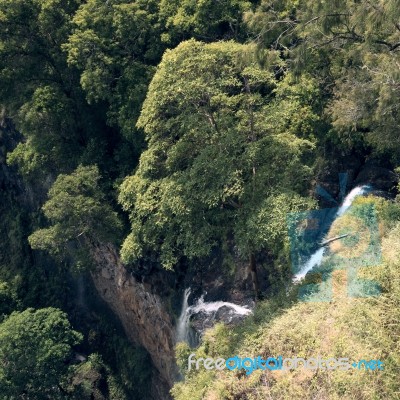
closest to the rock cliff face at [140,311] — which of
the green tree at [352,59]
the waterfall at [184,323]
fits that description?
the waterfall at [184,323]

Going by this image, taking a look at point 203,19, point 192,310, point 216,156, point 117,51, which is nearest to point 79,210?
point 192,310

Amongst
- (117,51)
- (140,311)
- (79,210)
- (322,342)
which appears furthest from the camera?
(140,311)

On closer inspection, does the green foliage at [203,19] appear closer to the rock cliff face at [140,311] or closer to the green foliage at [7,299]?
the rock cliff face at [140,311]

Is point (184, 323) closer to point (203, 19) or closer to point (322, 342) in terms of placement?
point (322, 342)

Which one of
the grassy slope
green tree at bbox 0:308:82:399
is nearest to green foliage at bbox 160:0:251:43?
the grassy slope

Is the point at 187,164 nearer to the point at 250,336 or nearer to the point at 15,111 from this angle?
the point at 250,336

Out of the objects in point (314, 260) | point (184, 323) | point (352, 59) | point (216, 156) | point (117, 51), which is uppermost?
point (117, 51)
